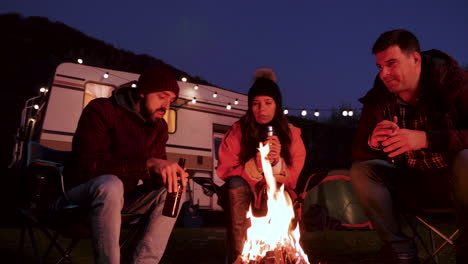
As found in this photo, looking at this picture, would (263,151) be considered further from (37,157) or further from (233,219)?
(37,157)

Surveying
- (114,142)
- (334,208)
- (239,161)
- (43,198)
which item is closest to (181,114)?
(334,208)

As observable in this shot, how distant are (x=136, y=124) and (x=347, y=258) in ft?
7.78

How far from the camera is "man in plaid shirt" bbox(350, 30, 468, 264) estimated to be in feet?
6.88

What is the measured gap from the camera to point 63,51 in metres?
38.3

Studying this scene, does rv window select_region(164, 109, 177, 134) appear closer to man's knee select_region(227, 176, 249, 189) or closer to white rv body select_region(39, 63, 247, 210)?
white rv body select_region(39, 63, 247, 210)

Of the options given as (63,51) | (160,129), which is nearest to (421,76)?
(160,129)

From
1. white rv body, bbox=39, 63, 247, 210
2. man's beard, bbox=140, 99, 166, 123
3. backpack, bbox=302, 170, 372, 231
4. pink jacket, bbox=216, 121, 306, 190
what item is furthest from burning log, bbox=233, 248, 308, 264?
white rv body, bbox=39, 63, 247, 210

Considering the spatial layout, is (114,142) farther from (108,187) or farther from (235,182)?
(235,182)

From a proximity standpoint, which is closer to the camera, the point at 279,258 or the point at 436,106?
the point at 279,258

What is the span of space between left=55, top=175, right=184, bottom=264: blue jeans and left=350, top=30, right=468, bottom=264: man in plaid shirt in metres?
1.41

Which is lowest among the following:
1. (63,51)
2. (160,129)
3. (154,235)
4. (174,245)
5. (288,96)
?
(174,245)

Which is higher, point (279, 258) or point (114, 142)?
point (114, 142)

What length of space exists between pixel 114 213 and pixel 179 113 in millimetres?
7002

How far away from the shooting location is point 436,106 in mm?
2352
